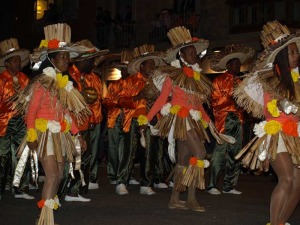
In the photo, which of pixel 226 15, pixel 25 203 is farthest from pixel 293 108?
pixel 226 15

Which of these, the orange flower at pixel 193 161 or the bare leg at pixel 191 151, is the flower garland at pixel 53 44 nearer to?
the bare leg at pixel 191 151

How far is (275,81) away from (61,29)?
253 centimetres

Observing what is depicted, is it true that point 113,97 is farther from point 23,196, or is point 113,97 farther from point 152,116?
point 152,116

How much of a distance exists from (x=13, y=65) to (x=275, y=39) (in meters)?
4.69

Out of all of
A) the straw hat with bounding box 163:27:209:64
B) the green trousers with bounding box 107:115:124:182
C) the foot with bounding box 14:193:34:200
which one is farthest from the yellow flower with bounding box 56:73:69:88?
the green trousers with bounding box 107:115:124:182

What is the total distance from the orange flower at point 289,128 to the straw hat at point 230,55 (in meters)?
4.06

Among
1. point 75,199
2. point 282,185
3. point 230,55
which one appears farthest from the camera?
point 230,55

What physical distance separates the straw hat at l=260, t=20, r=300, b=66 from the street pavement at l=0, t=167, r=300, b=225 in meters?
2.18

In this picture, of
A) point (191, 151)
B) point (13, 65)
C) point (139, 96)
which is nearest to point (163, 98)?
point (191, 151)

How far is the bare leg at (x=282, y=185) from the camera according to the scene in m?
6.51

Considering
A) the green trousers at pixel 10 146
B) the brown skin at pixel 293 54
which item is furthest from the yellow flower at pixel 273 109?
the green trousers at pixel 10 146

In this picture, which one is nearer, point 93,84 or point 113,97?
point 93,84

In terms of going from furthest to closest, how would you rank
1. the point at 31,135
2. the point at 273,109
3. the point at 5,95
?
the point at 5,95, the point at 31,135, the point at 273,109

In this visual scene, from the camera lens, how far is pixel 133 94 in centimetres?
1067
